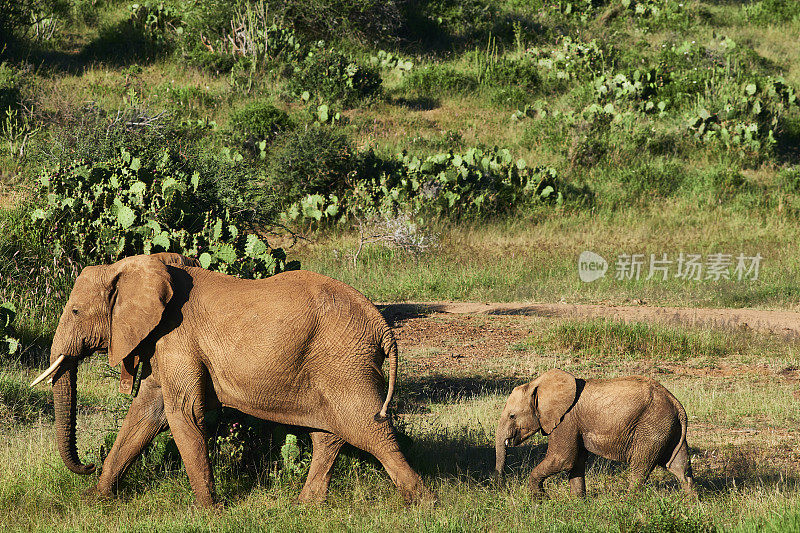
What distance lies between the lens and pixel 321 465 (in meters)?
5.64

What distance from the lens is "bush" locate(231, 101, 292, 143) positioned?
2092cm

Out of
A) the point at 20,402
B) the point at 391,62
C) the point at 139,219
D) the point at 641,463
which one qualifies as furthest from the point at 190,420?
the point at 391,62

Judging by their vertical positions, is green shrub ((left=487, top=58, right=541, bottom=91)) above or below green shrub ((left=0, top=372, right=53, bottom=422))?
below

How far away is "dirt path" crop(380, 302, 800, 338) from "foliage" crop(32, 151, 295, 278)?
14.5 ft

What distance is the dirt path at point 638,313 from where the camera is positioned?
12.8 meters

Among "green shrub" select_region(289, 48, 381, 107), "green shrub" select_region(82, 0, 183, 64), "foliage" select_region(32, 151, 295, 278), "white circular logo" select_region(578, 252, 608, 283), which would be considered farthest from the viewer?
"green shrub" select_region(82, 0, 183, 64)

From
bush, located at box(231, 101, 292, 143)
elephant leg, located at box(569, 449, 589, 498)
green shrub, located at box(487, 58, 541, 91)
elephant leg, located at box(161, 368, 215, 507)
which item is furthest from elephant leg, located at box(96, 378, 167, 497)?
green shrub, located at box(487, 58, 541, 91)

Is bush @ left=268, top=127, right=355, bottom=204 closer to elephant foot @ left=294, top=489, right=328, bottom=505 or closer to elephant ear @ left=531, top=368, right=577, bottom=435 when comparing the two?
elephant ear @ left=531, top=368, right=577, bottom=435

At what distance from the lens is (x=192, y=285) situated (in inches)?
220

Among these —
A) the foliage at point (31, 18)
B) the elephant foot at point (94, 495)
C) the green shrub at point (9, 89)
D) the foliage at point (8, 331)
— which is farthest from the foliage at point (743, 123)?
the elephant foot at point (94, 495)

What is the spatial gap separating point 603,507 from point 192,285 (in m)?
2.76

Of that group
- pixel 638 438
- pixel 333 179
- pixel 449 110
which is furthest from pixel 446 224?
pixel 638 438

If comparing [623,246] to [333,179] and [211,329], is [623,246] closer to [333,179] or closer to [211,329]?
[333,179]

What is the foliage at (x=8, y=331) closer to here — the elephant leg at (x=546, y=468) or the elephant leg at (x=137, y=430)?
the elephant leg at (x=137, y=430)
